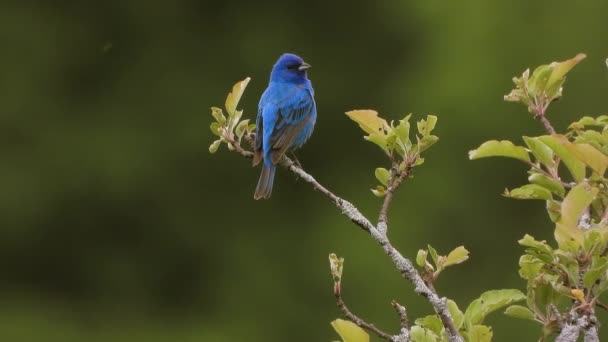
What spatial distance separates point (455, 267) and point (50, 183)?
3593 mm

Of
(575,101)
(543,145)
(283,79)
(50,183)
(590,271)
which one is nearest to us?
(590,271)

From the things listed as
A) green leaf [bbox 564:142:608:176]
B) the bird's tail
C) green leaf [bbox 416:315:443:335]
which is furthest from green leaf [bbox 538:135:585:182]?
the bird's tail

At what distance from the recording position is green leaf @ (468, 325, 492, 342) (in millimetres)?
2197

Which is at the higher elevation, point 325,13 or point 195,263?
point 325,13

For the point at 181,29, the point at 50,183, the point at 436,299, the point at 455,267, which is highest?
the point at 181,29

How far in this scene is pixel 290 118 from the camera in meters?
5.52

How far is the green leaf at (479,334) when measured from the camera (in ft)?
7.21

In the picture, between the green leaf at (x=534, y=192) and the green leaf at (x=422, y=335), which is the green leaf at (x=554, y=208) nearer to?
the green leaf at (x=534, y=192)

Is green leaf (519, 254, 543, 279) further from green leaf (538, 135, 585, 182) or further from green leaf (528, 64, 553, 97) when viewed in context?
green leaf (528, 64, 553, 97)

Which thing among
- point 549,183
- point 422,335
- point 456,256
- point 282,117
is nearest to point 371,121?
point 456,256

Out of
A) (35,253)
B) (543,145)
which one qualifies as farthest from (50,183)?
(543,145)

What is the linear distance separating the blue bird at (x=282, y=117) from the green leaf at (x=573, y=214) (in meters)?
2.55

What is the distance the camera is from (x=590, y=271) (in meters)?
2.09

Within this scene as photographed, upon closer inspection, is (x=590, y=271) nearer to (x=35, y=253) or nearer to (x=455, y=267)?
(x=455, y=267)
